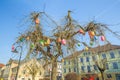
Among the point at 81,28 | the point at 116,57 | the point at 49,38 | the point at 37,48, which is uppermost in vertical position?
the point at 116,57

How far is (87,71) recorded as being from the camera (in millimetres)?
40719

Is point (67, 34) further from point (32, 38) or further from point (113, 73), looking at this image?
point (113, 73)

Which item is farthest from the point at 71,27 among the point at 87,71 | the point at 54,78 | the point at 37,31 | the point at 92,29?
the point at 87,71

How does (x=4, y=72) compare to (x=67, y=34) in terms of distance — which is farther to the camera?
(x=4, y=72)

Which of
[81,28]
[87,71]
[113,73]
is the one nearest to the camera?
[81,28]

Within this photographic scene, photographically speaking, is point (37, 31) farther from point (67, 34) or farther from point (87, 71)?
point (87, 71)

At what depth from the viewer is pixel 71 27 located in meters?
6.70

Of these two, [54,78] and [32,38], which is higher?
[32,38]

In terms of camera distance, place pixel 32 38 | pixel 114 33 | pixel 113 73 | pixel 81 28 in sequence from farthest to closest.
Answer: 1. pixel 113 73
2. pixel 81 28
3. pixel 32 38
4. pixel 114 33

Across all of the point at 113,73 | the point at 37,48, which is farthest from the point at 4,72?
the point at 37,48

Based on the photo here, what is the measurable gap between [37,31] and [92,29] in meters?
2.72

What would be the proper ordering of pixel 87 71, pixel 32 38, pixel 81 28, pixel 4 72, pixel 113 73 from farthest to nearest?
1. pixel 4 72
2. pixel 87 71
3. pixel 113 73
4. pixel 81 28
5. pixel 32 38

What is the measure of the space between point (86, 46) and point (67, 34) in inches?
52.3

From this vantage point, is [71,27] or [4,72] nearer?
[71,27]
